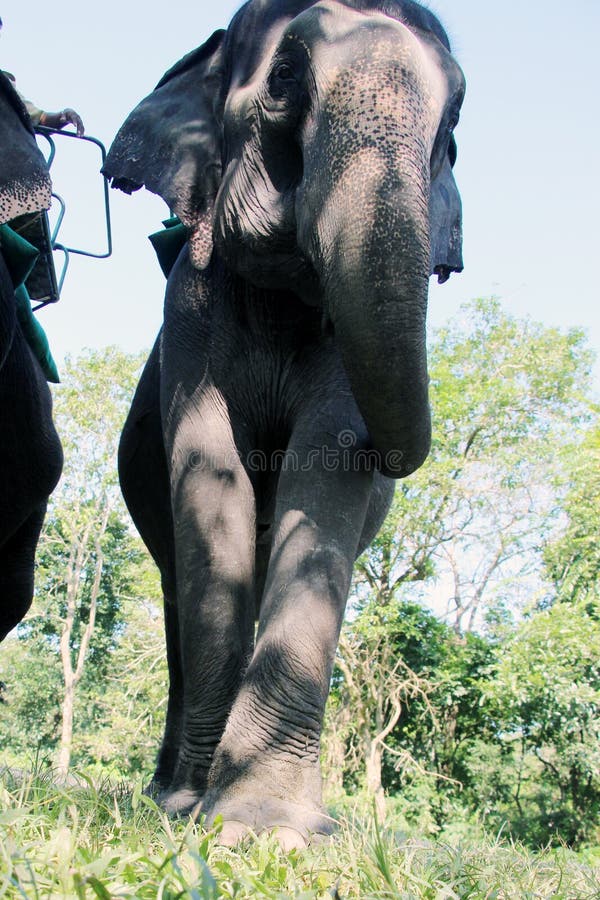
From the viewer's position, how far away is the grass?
109 centimetres

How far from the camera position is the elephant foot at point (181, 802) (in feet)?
7.81

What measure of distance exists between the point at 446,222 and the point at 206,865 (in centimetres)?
241

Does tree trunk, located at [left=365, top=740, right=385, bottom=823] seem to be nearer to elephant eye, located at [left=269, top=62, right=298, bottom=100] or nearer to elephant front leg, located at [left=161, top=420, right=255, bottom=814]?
elephant front leg, located at [left=161, top=420, right=255, bottom=814]

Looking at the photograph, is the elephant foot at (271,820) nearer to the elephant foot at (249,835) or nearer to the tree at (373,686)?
the elephant foot at (249,835)

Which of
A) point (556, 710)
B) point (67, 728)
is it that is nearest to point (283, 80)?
point (556, 710)

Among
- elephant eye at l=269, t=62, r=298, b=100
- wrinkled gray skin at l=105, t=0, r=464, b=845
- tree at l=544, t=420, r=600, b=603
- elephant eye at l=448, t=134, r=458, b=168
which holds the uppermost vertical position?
tree at l=544, t=420, r=600, b=603

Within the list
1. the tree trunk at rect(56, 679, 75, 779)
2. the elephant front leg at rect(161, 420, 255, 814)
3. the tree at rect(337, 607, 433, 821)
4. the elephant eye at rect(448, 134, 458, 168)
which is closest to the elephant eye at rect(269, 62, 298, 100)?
the elephant eye at rect(448, 134, 458, 168)

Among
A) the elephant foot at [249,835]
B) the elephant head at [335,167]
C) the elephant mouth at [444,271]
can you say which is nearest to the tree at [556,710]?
the elephant mouth at [444,271]

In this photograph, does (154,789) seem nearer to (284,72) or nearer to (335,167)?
(335,167)

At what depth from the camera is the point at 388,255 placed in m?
2.26

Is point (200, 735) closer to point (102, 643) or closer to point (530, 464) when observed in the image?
point (530, 464)

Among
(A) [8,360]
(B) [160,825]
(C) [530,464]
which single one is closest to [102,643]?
(C) [530,464]

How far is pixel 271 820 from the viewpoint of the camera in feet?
6.35

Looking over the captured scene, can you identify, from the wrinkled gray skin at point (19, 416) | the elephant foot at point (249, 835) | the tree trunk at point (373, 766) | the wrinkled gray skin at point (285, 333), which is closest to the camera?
the elephant foot at point (249, 835)
